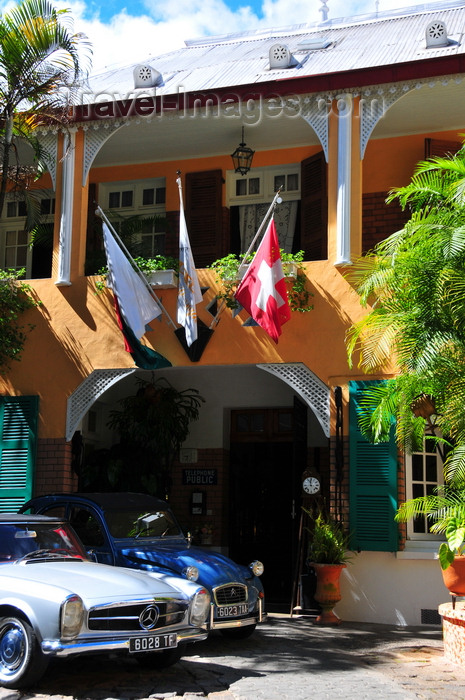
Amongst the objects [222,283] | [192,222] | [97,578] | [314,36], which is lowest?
[97,578]

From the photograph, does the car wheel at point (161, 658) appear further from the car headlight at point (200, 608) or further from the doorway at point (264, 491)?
the doorway at point (264, 491)

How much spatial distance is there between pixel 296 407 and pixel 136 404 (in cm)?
279

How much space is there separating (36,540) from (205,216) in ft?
23.6

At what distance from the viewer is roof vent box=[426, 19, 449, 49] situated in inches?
476

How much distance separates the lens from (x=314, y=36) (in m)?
16.2

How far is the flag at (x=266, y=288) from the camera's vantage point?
A: 10.9 metres

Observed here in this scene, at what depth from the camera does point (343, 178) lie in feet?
38.5

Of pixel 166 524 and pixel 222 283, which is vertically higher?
pixel 222 283

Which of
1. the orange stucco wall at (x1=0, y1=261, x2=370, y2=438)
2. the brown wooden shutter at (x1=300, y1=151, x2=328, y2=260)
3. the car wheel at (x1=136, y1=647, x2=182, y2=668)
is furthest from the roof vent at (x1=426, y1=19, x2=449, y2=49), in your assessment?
the car wheel at (x1=136, y1=647, x2=182, y2=668)

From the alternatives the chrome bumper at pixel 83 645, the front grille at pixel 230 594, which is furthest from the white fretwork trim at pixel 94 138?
the chrome bumper at pixel 83 645

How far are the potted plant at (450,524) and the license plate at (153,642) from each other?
2.59 metres

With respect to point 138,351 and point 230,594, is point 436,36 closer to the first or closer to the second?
point 138,351

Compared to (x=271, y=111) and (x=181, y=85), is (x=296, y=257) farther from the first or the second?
(x=181, y=85)

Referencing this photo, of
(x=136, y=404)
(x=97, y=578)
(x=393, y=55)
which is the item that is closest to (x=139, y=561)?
(x=97, y=578)
